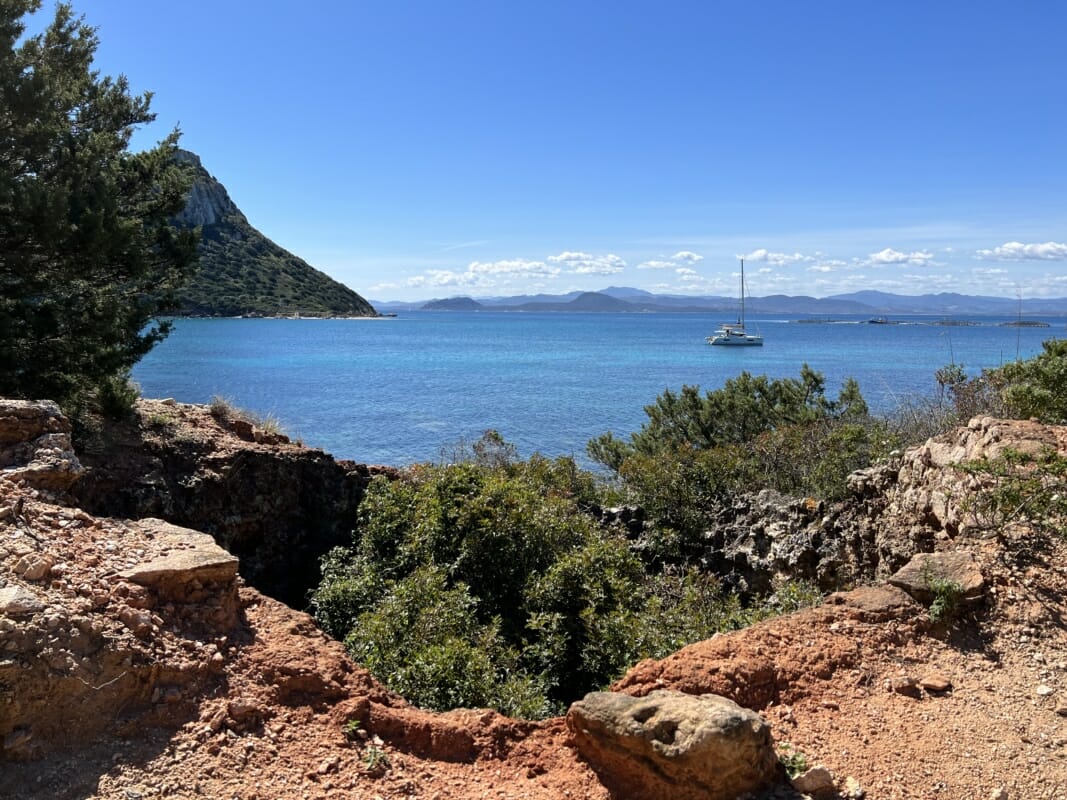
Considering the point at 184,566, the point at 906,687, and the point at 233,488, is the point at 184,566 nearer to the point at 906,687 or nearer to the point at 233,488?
the point at 906,687

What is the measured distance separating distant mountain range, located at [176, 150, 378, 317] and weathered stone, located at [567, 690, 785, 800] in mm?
102142

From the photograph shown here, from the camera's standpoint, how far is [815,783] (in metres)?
4.30

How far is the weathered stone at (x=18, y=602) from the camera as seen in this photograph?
4555mm

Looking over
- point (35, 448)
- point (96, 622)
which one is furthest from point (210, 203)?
point (96, 622)

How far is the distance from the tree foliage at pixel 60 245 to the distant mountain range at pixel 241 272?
92.2 meters

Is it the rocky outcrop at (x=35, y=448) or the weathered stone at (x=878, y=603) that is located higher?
the rocky outcrop at (x=35, y=448)

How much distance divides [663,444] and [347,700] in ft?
50.1

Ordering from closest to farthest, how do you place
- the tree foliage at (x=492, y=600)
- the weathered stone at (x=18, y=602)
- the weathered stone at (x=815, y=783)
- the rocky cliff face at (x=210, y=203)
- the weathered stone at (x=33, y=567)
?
the weathered stone at (x=815, y=783) → the weathered stone at (x=18, y=602) → the weathered stone at (x=33, y=567) → the tree foliage at (x=492, y=600) → the rocky cliff face at (x=210, y=203)

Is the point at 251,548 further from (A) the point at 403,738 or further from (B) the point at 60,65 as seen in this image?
(B) the point at 60,65

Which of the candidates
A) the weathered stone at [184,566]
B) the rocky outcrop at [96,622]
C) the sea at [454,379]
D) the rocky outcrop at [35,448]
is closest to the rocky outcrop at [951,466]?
the sea at [454,379]

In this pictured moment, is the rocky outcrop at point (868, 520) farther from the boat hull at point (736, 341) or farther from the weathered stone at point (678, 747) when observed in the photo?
the boat hull at point (736, 341)

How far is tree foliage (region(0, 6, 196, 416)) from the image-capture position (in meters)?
9.43

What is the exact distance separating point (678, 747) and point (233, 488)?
8.37 metres

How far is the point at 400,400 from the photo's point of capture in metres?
40.6
